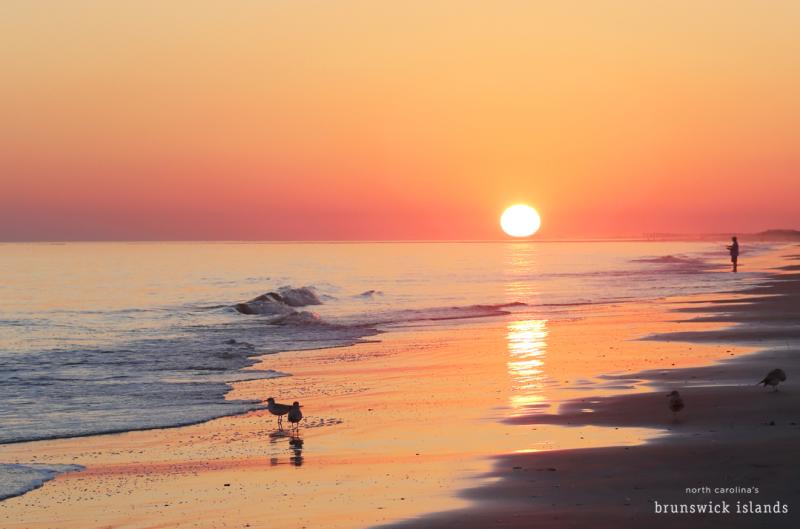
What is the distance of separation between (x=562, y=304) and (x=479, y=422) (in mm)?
32398

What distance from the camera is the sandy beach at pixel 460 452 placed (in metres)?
10.0

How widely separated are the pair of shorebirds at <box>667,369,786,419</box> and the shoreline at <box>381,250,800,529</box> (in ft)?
0.58

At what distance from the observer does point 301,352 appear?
2883 cm

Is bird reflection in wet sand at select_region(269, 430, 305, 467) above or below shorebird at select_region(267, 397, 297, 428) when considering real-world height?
below

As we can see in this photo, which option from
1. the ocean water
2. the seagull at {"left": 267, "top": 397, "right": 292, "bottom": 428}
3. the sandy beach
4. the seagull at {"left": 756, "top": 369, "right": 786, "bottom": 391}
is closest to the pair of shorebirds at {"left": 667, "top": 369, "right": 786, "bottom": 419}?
the seagull at {"left": 756, "top": 369, "right": 786, "bottom": 391}

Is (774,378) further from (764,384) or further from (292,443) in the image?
(292,443)

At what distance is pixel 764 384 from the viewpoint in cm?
1631

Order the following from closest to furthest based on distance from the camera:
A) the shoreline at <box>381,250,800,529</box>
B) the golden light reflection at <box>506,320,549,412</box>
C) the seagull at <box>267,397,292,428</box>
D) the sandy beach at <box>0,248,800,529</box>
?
the shoreline at <box>381,250,800,529</box> → the sandy beach at <box>0,248,800,529</box> → the seagull at <box>267,397,292,428</box> → the golden light reflection at <box>506,320,549,412</box>

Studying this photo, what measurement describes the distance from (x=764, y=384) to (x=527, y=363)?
6.90 meters

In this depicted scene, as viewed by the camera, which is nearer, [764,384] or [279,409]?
[279,409]

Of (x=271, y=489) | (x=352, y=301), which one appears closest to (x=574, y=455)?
(x=271, y=489)

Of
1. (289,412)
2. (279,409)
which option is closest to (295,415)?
(289,412)

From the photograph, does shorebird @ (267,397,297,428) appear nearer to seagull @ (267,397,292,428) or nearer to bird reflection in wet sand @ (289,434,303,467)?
seagull @ (267,397,292,428)

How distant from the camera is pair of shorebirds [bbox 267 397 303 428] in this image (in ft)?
49.7
